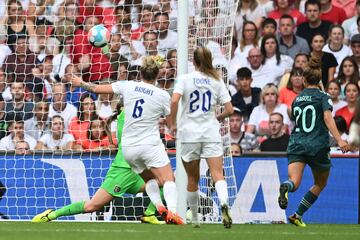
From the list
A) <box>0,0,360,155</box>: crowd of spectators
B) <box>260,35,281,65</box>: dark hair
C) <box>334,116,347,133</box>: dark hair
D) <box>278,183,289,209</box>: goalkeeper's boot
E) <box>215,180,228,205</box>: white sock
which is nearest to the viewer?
<box>215,180,228,205</box>: white sock

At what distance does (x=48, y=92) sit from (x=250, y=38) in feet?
13.6

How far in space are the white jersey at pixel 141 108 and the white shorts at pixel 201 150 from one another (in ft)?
2.14

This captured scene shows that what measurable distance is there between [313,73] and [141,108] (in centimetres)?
226

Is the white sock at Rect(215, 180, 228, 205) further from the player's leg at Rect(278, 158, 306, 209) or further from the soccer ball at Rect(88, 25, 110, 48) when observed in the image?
the soccer ball at Rect(88, 25, 110, 48)

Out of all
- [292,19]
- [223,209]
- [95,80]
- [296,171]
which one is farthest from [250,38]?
[223,209]

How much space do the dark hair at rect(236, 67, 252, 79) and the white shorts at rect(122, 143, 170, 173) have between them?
650 cm

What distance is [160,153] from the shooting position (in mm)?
11781

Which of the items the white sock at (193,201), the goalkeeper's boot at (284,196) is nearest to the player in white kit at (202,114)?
the white sock at (193,201)

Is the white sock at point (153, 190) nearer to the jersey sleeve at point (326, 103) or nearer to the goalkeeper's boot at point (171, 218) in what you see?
the goalkeeper's boot at point (171, 218)

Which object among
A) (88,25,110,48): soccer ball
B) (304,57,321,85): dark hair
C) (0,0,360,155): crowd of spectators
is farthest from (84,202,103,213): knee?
(304,57,321,85): dark hair

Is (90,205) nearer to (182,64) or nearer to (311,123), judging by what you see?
(182,64)

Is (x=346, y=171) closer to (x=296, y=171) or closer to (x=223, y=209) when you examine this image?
(x=296, y=171)

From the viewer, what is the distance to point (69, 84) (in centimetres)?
1688

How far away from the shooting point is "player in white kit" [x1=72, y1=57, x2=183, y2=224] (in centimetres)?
1170
